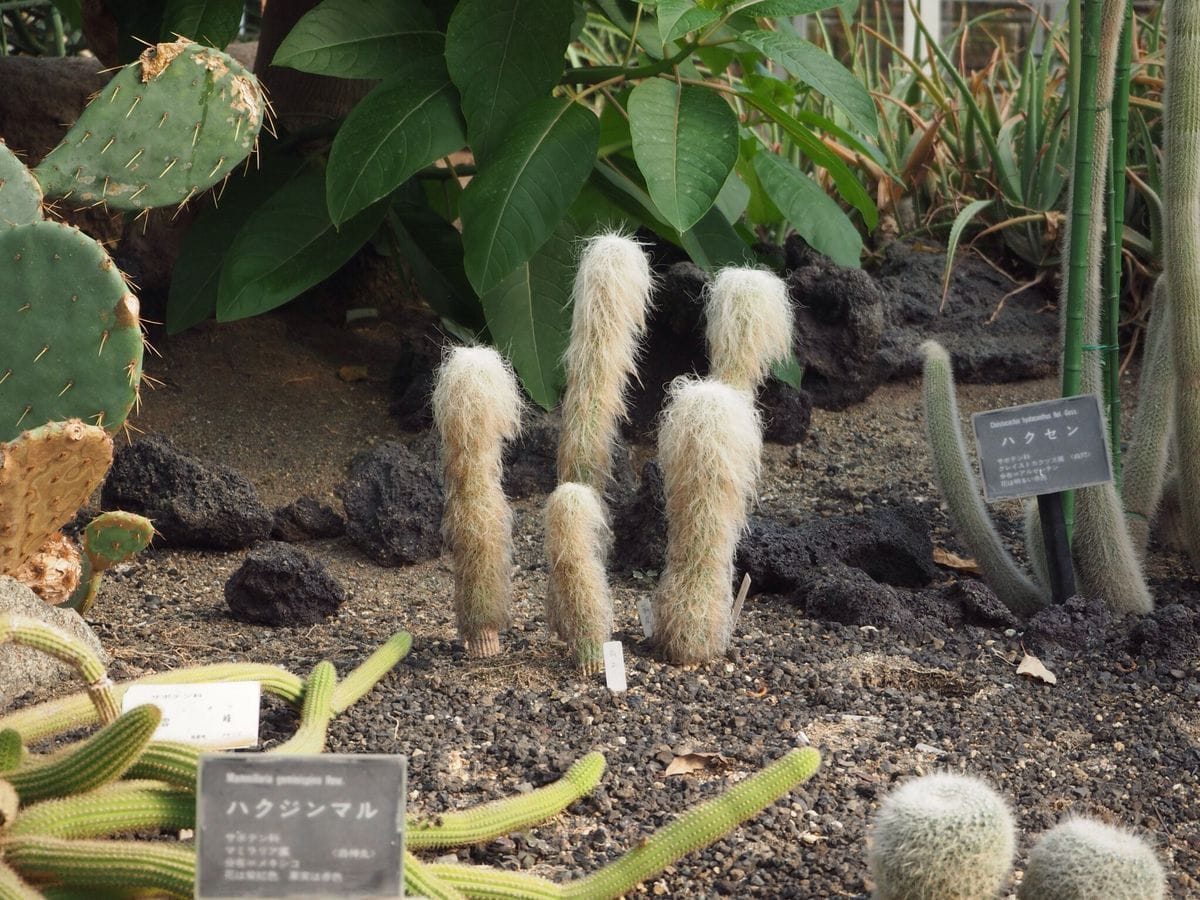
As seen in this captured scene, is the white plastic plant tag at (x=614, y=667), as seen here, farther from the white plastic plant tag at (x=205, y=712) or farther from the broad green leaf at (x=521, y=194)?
the broad green leaf at (x=521, y=194)

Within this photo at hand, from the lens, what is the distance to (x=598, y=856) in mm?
1915

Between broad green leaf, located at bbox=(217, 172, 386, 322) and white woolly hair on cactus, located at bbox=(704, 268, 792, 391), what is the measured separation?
1.45 metres

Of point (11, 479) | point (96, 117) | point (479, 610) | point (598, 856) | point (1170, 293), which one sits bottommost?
point (598, 856)

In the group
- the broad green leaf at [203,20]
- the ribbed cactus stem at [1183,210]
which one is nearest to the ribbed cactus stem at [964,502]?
the ribbed cactus stem at [1183,210]

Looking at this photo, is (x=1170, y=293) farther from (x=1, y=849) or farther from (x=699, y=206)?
(x=1, y=849)

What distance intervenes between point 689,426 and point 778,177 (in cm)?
157

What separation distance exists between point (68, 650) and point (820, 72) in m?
2.31

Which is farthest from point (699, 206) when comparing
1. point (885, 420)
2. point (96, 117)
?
point (885, 420)

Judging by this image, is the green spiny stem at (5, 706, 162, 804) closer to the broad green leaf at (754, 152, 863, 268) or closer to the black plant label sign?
the black plant label sign

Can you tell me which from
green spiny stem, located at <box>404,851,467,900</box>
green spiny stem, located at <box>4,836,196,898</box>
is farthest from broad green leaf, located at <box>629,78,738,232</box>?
green spiny stem, located at <box>4,836,196,898</box>

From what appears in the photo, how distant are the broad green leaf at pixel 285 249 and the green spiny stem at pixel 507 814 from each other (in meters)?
1.86

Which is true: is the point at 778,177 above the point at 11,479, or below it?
above

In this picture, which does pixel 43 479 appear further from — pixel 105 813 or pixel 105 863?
pixel 105 863

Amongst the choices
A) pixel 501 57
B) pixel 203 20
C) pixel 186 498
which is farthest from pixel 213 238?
pixel 501 57
